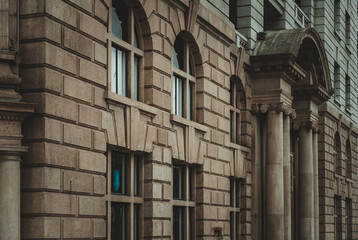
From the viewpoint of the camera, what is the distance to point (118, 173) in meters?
19.1

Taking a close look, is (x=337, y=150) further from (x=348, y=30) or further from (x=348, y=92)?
(x=348, y=30)

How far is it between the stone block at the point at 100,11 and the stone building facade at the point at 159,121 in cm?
3

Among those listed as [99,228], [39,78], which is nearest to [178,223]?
[99,228]

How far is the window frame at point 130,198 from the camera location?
1843 cm

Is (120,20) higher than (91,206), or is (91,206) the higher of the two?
(120,20)

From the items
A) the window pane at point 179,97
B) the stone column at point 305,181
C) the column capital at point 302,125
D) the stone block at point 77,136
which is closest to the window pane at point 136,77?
the window pane at point 179,97

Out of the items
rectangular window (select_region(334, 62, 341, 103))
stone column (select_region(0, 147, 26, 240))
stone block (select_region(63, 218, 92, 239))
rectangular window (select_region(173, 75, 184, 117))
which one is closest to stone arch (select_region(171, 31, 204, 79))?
rectangular window (select_region(173, 75, 184, 117))

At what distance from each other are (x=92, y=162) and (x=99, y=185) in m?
0.60

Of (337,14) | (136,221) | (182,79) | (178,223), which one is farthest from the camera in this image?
(337,14)

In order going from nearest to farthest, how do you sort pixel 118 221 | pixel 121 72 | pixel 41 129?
1. pixel 41 129
2. pixel 118 221
3. pixel 121 72

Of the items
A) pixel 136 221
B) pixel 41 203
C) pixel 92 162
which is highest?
pixel 92 162

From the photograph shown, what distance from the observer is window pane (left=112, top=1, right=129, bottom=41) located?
19625 mm

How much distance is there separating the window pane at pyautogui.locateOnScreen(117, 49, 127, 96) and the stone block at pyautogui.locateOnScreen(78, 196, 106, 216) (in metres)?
3.26

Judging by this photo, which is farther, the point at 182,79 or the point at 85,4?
the point at 182,79
